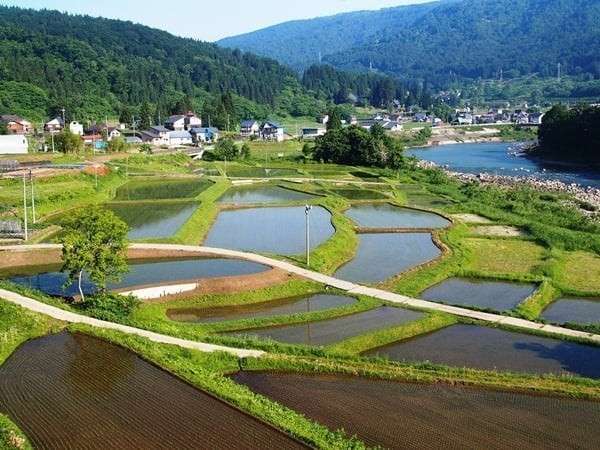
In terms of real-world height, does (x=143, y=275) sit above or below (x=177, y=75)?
below

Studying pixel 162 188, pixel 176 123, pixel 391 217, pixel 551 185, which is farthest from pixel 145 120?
pixel 391 217

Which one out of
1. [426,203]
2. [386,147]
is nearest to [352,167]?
[386,147]

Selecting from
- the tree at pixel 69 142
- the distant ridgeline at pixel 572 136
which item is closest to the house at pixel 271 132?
the distant ridgeline at pixel 572 136

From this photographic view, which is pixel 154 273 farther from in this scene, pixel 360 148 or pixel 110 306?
pixel 360 148

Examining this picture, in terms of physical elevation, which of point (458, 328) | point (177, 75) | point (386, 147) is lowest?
point (458, 328)

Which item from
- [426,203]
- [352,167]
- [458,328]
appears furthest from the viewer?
[352,167]

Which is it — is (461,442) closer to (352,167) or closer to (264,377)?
(264,377)
